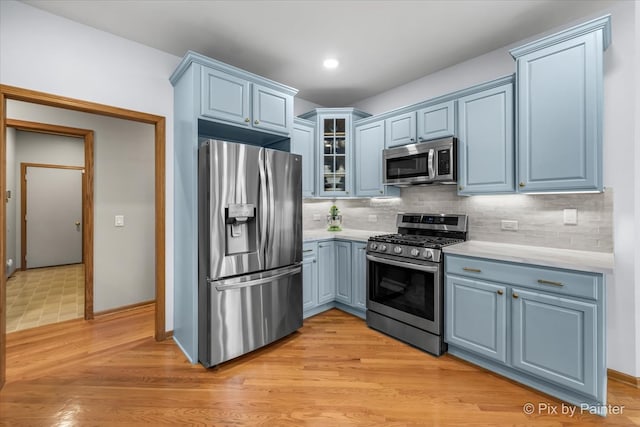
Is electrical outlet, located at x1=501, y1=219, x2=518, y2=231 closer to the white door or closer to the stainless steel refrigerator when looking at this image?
the stainless steel refrigerator

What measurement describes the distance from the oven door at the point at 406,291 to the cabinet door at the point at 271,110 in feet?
5.37

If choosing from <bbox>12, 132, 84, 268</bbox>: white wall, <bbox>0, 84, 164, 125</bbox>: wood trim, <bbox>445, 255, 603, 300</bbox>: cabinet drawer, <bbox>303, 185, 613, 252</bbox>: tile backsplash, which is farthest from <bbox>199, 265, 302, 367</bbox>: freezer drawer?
<bbox>12, 132, 84, 268</bbox>: white wall

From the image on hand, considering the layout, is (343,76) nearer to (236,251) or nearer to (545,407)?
(236,251)

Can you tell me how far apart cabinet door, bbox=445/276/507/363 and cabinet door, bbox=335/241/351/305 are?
1170mm

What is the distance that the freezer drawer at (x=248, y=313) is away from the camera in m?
2.23

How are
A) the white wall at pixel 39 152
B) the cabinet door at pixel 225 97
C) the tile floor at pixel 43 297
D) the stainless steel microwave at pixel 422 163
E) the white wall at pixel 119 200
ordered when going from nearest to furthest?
the cabinet door at pixel 225 97
the stainless steel microwave at pixel 422 163
the tile floor at pixel 43 297
the white wall at pixel 119 200
the white wall at pixel 39 152

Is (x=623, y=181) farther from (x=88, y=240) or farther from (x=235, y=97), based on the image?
(x=88, y=240)

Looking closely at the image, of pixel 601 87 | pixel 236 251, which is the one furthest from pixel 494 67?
pixel 236 251

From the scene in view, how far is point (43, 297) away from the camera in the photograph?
3.79 m

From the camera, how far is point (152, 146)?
3.78 meters

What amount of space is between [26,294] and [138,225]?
6.39ft

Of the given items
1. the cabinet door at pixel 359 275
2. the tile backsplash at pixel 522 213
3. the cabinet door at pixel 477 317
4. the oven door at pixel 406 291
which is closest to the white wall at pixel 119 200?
the cabinet door at pixel 359 275

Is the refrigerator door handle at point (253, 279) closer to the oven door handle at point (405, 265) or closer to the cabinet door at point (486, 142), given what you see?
the oven door handle at point (405, 265)

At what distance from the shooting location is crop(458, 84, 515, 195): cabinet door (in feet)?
7.73
